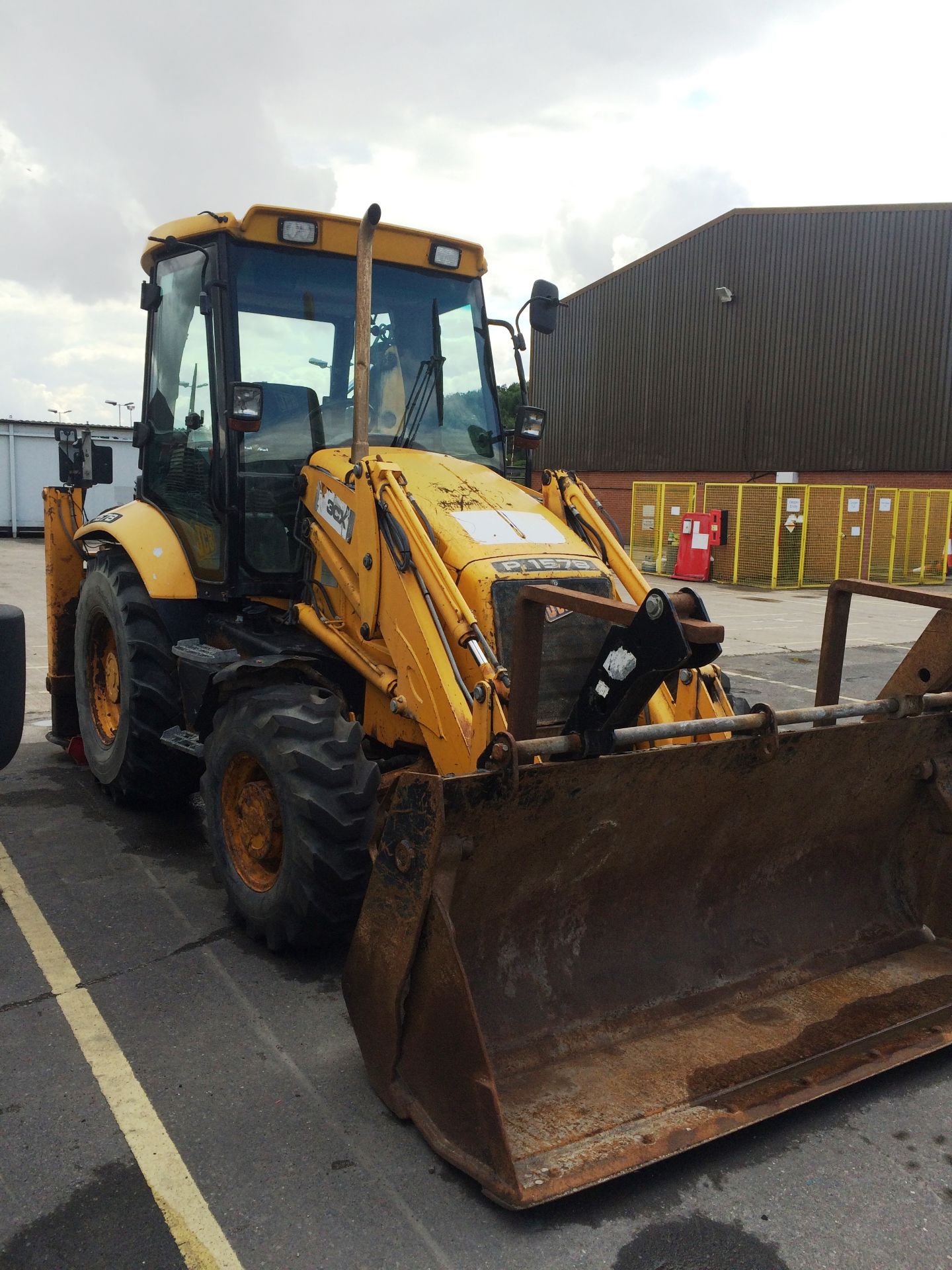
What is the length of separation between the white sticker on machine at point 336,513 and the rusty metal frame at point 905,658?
2.02m

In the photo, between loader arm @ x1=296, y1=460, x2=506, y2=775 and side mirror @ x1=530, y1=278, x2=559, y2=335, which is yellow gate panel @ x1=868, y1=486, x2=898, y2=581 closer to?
side mirror @ x1=530, y1=278, x2=559, y2=335

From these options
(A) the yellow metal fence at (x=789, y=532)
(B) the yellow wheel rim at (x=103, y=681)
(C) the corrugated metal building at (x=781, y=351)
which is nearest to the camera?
(B) the yellow wheel rim at (x=103, y=681)

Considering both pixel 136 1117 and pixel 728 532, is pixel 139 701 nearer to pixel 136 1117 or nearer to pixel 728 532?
pixel 136 1117

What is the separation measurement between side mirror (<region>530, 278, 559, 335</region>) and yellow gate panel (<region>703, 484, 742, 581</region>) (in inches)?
673

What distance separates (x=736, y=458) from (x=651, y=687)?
26.2m

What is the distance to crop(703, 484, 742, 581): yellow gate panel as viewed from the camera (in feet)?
70.9

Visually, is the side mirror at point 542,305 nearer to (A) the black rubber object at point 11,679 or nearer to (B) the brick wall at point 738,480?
(A) the black rubber object at point 11,679

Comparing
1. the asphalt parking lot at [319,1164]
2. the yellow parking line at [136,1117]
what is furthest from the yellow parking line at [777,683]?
the yellow parking line at [136,1117]

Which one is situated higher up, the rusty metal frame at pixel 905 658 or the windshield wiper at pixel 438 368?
the windshield wiper at pixel 438 368

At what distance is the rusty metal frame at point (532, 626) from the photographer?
10.1 ft

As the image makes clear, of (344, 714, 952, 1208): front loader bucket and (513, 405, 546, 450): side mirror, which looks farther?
(513, 405, 546, 450): side mirror

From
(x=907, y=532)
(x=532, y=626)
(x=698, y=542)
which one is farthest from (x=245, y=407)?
(x=907, y=532)

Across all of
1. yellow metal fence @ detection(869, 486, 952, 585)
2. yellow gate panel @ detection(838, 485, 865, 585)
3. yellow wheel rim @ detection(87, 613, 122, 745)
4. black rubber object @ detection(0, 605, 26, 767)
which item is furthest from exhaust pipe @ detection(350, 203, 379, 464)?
yellow metal fence @ detection(869, 486, 952, 585)

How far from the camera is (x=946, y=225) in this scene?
24.3 m
